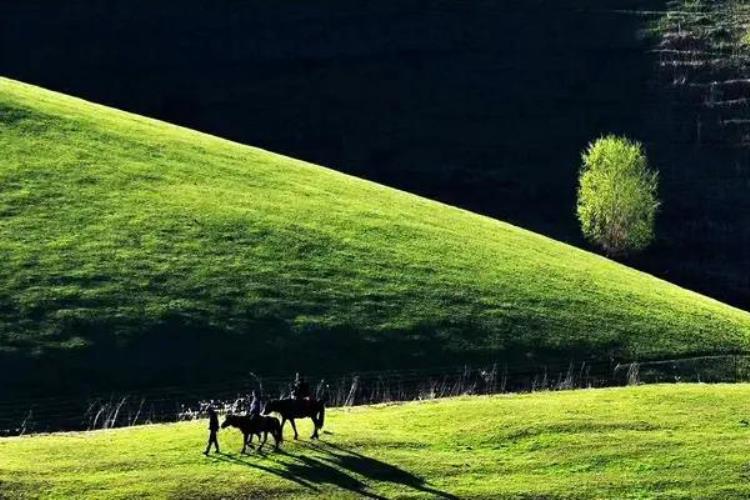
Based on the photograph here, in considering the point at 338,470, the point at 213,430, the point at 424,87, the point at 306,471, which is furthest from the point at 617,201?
the point at 213,430

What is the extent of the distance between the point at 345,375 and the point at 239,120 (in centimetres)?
8333

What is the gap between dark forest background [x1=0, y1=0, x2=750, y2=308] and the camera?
383 feet

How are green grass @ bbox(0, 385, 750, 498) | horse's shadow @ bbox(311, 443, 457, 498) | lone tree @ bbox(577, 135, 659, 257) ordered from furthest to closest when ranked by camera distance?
lone tree @ bbox(577, 135, 659, 257)
horse's shadow @ bbox(311, 443, 457, 498)
green grass @ bbox(0, 385, 750, 498)

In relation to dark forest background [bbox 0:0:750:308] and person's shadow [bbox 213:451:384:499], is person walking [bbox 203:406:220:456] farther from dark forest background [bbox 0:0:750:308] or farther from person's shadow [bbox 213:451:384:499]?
dark forest background [bbox 0:0:750:308]

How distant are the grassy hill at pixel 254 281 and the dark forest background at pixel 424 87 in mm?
40916

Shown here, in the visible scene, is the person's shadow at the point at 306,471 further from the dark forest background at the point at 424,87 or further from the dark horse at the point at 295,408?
the dark forest background at the point at 424,87

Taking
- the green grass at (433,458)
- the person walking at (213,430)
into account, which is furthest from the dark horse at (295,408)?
the person walking at (213,430)

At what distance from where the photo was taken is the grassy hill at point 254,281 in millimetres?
50594

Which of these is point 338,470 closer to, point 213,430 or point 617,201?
point 213,430

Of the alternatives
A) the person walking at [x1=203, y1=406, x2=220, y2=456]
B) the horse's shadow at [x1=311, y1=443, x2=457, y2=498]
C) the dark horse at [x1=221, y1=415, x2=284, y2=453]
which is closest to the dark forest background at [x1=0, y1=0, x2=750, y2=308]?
the horse's shadow at [x1=311, y1=443, x2=457, y2=498]

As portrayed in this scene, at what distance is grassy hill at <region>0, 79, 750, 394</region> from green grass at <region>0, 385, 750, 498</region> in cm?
882

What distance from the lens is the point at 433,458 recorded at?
37312 millimetres

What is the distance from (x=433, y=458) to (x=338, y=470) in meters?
3.64

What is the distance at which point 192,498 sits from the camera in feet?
108
